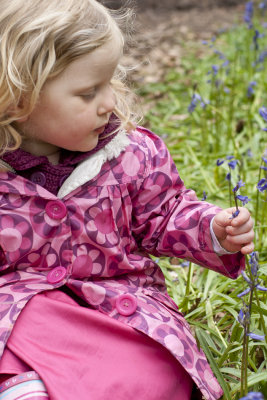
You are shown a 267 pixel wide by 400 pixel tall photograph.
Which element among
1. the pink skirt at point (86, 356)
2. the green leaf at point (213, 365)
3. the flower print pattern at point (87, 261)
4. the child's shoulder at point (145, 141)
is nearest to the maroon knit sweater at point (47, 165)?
the child's shoulder at point (145, 141)

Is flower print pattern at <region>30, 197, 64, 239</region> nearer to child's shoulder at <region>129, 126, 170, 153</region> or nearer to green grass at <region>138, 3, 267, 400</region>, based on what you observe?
child's shoulder at <region>129, 126, 170, 153</region>

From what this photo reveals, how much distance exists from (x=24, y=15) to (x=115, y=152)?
21.0 inches

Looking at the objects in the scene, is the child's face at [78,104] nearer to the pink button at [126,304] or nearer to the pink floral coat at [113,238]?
the pink floral coat at [113,238]

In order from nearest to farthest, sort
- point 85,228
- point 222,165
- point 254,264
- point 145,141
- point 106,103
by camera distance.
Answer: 1. point 254,264
2. point 106,103
3. point 85,228
4. point 145,141
5. point 222,165

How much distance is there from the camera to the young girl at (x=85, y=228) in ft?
5.91

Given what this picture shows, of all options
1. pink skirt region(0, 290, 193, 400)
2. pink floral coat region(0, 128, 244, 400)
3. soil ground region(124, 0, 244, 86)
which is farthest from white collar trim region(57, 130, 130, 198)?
soil ground region(124, 0, 244, 86)

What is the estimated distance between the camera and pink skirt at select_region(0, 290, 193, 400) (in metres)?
1.76

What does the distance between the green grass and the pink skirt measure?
0.18 meters

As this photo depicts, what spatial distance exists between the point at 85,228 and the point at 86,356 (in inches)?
16.2

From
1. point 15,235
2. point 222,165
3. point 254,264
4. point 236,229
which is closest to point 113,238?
point 15,235

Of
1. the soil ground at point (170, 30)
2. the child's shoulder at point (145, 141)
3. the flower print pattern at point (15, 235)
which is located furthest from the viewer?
the soil ground at point (170, 30)

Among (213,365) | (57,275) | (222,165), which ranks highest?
(57,275)

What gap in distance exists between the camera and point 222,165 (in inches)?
134

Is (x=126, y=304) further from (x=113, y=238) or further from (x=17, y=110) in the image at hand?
(x=17, y=110)
